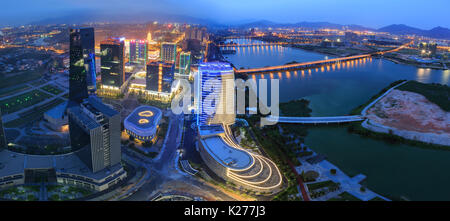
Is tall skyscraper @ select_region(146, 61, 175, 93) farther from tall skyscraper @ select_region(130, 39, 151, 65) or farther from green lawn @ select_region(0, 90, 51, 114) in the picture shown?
tall skyscraper @ select_region(130, 39, 151, 65)

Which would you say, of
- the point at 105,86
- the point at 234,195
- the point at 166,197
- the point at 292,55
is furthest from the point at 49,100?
the point at 292,55

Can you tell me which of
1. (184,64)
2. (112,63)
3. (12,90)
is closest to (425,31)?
(184,64)

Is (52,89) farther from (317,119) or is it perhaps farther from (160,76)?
(317,119)

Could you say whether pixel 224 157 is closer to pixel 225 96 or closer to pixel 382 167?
pixel 225 96

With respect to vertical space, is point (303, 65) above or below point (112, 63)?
above

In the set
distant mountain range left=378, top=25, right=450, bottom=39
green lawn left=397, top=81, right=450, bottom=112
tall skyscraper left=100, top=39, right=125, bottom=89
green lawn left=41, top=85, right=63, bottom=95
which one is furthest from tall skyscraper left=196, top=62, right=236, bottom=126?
distant mountain range left=378, top=25, right=450, bottom=39

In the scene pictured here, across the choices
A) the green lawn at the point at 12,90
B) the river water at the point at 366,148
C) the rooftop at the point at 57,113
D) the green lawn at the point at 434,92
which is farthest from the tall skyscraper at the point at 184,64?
the green lawn at the point at 434,92
